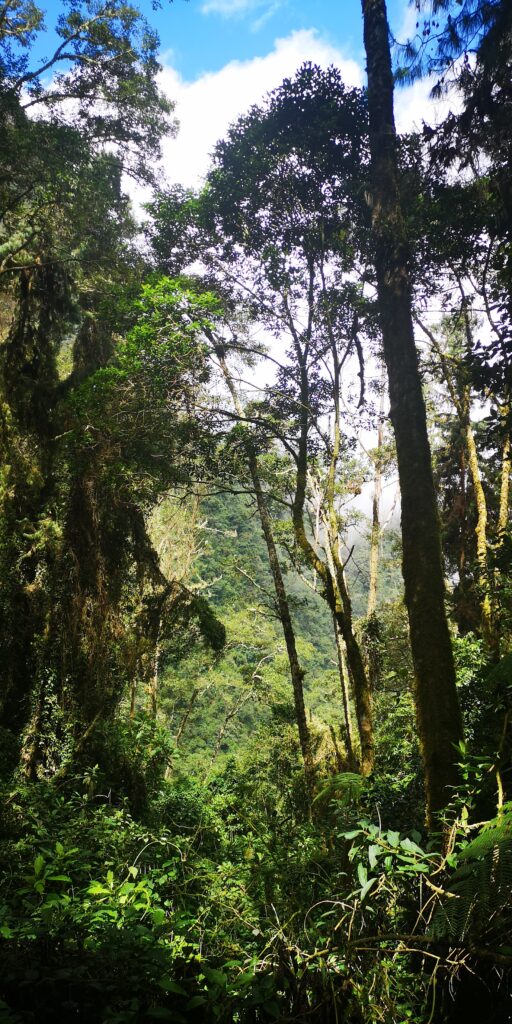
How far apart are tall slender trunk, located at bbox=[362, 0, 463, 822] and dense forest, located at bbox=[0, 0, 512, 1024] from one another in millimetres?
23

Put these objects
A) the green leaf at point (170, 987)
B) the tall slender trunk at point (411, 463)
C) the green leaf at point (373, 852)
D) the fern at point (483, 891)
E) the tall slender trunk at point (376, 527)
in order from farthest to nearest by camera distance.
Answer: the tall slender trunk at point (376, 527)
the tall slender trunk at point (411, 463)
the green leaf at point (373, 852)
the fern at point (483, 891)
the green leaf at point (170, 987)

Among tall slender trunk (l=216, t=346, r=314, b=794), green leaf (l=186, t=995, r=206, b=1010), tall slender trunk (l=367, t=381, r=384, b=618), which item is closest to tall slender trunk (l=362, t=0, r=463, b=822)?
green leaf (l=186, t=995, r=206, b=1010)

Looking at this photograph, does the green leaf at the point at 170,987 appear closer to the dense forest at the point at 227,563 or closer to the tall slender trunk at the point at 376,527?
the dense forest at the point at 227,563

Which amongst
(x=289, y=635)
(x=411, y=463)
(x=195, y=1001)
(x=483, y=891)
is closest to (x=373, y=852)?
(x=483, y=891)

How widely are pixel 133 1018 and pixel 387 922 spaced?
63.0 inches

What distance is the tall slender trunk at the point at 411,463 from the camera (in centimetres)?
329

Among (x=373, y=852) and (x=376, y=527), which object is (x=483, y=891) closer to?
(x=373, y=852)

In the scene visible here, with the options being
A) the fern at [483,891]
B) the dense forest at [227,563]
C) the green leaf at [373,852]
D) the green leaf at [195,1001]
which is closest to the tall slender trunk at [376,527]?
the dense forest at [227,563]

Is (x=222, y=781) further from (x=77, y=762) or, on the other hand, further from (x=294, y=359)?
(x=294, y=359)

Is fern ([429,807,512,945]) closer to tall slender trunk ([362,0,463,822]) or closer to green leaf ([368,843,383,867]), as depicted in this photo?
green leaf ([368,843,383,867])

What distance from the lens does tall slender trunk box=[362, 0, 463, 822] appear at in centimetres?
329

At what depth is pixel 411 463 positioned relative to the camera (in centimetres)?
389

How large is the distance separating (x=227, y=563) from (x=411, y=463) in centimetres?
1028

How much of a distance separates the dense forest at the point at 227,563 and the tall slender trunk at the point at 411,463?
0.02 meters
